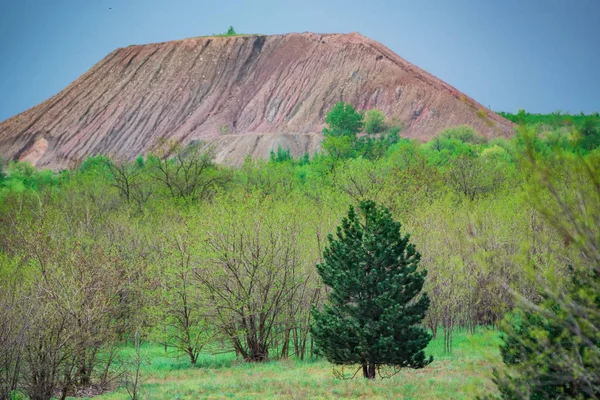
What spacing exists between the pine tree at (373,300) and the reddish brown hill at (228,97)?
298 ft

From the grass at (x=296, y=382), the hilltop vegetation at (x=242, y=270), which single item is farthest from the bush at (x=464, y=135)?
the grass at (x=296, y=382)

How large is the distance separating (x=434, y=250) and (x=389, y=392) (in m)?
13.1

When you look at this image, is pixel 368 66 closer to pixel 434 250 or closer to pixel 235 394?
pixel 434 250

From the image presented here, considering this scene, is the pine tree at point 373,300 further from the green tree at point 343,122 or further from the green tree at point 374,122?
the green tree at point 374,122

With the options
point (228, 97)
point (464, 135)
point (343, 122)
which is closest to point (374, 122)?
point (343, 122)

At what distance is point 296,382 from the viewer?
20312mm

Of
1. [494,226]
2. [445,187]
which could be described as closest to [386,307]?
[494,226]

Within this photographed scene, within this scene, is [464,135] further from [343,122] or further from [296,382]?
[296,382]

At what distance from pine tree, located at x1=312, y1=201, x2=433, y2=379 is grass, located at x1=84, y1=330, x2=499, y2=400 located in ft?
3.05

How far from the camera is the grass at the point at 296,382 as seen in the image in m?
18.3

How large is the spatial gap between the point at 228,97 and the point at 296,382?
4682 inches

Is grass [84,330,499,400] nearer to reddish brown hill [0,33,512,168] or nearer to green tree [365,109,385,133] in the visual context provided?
green tree [365,109,385,133]

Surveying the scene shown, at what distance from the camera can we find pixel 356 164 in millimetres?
47688

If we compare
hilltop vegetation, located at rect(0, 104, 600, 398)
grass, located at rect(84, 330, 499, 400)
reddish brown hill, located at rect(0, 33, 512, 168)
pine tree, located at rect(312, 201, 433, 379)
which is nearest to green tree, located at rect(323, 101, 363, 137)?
reddish brown hill, located at rect(0, 33, 512, 168)
